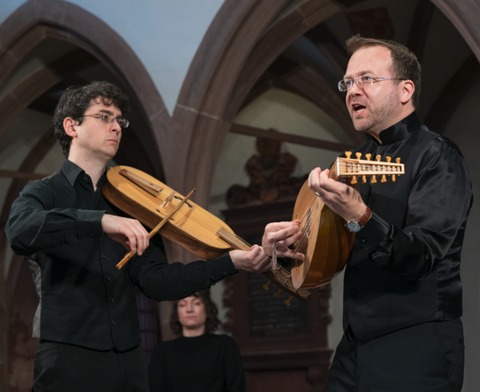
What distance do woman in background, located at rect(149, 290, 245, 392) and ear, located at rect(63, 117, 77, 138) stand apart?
2.84 m

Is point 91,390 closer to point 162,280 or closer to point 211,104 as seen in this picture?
point 162,280

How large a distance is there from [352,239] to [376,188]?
205 millimetres

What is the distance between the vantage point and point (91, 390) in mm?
3516

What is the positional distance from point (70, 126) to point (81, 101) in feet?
0.38

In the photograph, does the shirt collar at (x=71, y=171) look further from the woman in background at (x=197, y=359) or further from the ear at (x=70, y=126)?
the woman in background at (x=197, y=359)

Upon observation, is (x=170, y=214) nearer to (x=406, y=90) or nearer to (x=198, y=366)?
(x=406, y=90)

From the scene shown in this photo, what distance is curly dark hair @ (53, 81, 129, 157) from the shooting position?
3959mm

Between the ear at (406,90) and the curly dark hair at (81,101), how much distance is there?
50.4 inches

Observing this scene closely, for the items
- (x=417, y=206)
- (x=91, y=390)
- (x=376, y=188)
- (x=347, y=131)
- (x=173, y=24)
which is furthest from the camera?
(x=347, y=131)

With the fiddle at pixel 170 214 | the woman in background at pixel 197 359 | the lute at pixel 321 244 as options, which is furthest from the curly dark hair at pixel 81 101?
the woman in background at pixel 197 359

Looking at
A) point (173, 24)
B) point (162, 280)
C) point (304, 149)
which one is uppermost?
point (173, 24)

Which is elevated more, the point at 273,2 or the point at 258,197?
the point at 273,2

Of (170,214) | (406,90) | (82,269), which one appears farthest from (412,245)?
(82,269)

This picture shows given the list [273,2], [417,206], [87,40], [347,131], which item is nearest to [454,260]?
[417,206]
